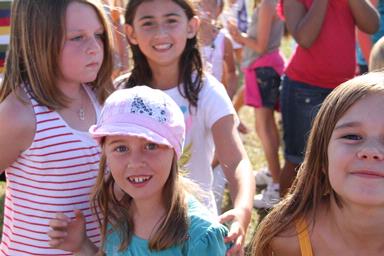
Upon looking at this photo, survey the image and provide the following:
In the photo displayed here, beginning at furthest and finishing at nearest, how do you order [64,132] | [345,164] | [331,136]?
[64,132]
[331,136]
[345,164]

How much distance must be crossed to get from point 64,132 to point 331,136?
98 centimetres

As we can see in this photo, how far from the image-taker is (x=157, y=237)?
2.13 m

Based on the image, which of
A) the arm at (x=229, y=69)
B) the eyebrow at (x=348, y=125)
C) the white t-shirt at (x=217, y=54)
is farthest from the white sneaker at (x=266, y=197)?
the eyebrow at (x=348, y=125)

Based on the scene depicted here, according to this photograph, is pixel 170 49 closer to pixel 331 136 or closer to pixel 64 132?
pixel 64 132

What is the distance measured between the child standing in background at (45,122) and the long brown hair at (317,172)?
71cm

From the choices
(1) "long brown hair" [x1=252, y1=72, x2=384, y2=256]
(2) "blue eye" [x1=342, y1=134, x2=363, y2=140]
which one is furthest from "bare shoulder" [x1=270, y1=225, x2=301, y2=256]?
(2) "blue eye" [x1=342, y1=134, x2=363, y2=140]

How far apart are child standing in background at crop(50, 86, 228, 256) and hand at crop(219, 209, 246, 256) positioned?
0.07 m

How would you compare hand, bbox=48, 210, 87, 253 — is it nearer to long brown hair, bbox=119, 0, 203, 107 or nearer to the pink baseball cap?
the pink baseball cap

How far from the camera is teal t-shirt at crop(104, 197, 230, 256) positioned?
2102mm

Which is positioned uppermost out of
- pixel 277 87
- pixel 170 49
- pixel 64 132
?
pixel 170 49

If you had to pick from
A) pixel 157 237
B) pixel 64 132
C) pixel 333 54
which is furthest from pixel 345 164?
pixel 333 54

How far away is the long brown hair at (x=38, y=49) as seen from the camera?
2.39m

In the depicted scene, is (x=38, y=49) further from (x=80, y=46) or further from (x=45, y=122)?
(x=45, y=122)

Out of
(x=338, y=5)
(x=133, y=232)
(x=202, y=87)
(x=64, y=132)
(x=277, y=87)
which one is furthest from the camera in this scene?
(x=277, y=87)
